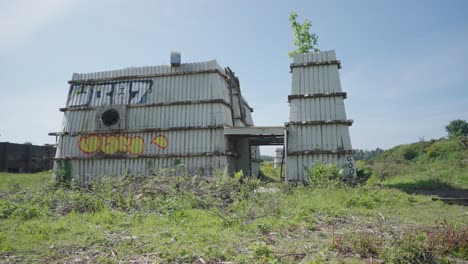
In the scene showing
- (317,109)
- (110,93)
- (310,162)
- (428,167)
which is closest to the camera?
(310,162)

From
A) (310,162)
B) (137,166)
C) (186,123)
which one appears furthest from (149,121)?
(310,162)

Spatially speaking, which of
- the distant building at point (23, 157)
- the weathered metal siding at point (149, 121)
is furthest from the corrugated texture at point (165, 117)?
the distant building at point (23, 157)

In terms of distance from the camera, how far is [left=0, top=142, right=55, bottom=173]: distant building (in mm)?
22484

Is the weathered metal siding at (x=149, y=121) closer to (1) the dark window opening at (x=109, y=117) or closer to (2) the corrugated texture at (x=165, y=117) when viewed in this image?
(2) the corrugated texture at (x=165, y=117)

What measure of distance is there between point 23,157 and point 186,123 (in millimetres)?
13665

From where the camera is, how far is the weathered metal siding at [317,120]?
52.8 feet

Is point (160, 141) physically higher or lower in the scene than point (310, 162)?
higher

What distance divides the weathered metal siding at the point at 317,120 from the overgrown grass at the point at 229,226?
336 cm

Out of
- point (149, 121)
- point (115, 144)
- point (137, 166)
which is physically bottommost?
point (137, 166)

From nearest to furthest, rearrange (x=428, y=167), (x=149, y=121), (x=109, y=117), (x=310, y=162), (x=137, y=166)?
(x=310, y=162) → (x=137, y=166) → (x=149, y=121) → (x=109, y=117) → (x=428, y=167)

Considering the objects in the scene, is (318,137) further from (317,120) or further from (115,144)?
(115,144)

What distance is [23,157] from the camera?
24.0 m

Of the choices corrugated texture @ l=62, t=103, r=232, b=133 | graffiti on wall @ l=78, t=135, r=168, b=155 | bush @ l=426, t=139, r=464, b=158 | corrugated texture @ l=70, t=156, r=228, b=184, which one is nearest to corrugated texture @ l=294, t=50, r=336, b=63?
corrugated texture @ l=62, t=103, r=232, b=133

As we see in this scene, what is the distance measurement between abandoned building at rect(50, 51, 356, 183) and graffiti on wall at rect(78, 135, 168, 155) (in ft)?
0.18
